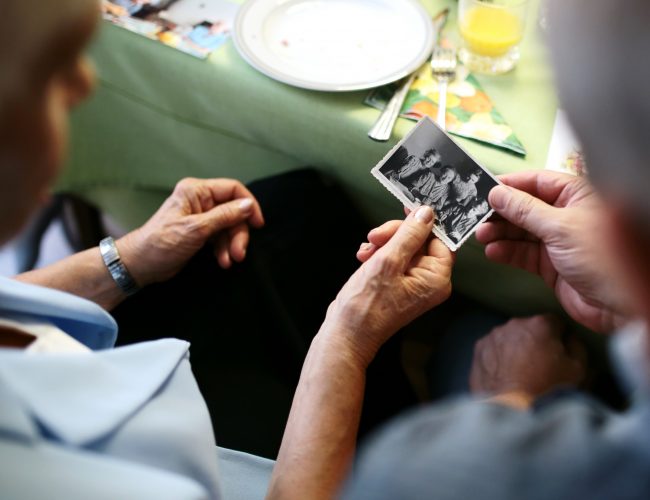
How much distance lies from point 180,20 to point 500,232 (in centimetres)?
71

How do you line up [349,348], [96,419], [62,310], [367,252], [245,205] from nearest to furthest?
[96,419], [62,310], [349,348], [367,252], [245,205]

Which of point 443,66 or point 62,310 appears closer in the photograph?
point 62,310

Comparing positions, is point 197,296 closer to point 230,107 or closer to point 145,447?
point 230,107

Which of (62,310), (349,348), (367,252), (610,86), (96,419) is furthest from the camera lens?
(367,252)

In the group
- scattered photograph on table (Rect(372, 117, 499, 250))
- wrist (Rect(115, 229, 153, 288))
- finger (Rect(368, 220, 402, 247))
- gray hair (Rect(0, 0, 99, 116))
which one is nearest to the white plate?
scattered photograph on table (Rect(372, 117, 499, 250))

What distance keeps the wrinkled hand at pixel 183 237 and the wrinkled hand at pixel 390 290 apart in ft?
0.83

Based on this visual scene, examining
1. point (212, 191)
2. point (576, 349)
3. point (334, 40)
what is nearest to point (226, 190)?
point (212, 191)

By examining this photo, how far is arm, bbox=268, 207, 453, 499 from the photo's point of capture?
0.81 m

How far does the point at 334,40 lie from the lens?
1153 mm

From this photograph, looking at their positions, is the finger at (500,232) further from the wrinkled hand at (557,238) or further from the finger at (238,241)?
the finger at (238,241)

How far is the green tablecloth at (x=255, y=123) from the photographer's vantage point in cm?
105

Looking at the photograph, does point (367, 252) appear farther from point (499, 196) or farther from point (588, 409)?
point (588, 409)

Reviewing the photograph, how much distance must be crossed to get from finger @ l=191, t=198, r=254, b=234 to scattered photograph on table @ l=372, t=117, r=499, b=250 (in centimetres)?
24

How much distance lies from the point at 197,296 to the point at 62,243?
1.03m
